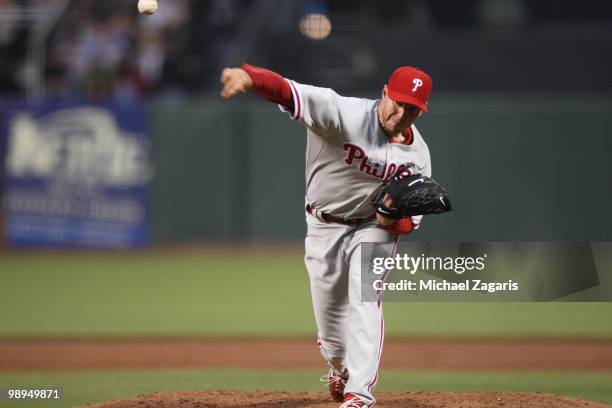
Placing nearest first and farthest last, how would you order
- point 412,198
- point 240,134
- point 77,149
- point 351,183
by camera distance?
point 412,198
point 351,183
point 77,149
point 240,134

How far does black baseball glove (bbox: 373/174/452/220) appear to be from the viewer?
14.8 ft

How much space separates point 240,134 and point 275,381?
708 centimetres

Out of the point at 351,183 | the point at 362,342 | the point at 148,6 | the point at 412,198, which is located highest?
the point at 148,6

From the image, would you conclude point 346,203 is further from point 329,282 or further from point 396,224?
point 329,282

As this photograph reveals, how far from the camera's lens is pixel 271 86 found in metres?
4.34

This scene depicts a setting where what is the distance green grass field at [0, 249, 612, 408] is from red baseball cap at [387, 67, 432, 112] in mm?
2426

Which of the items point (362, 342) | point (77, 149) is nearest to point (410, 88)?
point (362, 342)

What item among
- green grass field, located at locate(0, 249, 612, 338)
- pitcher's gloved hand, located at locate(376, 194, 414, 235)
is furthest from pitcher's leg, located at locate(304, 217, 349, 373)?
green grass field, located at locate(0, 249, 612, 338)

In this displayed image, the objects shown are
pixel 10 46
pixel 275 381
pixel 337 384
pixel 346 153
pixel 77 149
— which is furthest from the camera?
pixel 10 46

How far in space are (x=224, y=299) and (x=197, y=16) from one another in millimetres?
5862

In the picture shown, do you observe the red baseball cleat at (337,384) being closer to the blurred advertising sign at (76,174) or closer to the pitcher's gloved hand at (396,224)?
the pitcher's gloved hand at (396,224)

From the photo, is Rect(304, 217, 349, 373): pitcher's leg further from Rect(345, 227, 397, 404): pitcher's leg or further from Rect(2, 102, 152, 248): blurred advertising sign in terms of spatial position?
Rect(2, 102, 152, 248): blurred advertising sign

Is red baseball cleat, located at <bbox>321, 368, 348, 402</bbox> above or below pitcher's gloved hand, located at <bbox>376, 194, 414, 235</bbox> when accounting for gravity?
below

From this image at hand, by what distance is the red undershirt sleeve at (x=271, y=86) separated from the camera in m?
4.27
